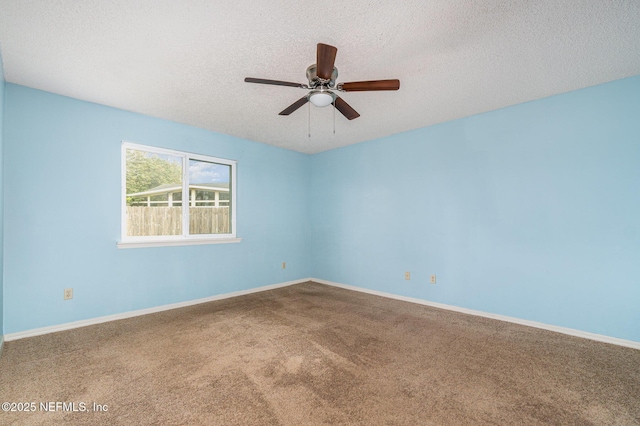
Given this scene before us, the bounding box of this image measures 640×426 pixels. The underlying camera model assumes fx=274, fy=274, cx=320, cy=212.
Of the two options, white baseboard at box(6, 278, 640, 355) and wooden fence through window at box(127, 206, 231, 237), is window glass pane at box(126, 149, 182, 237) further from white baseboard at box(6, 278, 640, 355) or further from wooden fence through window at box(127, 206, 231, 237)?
white baseboard at box(6, 278, 640, 355)

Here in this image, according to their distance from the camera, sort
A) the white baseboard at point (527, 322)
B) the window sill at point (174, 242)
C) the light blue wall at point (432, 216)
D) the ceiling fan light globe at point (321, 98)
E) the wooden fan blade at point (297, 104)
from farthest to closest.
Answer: the window sill at point (174, 242), the light blue wall at point (432, 216), the white baseboard at point (527, 322), the wooden fan blade at point (297, 104), the ceiling fan light globe at point (321, 98)

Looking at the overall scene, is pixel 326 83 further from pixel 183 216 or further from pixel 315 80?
pixel 183 216

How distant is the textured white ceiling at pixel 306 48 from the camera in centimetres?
177

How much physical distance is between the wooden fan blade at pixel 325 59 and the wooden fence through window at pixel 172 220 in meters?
2.92

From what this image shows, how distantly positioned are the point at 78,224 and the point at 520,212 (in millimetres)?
4935

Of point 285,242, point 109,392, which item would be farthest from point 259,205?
point 109,392

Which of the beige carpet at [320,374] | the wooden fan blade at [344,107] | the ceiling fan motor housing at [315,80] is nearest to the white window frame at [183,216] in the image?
the beige carpet at [320,374]

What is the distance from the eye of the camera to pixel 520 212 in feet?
10.2

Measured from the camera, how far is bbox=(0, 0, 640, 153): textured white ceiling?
177 centimetres

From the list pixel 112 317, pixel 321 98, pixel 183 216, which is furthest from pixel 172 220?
pixel 321 98

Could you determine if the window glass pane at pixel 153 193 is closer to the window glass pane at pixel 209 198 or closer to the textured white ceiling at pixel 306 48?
the window glass pane at pixel 209 198

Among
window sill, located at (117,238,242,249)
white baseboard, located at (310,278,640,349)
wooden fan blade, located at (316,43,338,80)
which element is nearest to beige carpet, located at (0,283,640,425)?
white baseboard, located at (310,278,640,349)

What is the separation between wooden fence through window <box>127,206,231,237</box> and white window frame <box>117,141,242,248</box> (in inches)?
2.3

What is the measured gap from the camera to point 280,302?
12.9 feet
